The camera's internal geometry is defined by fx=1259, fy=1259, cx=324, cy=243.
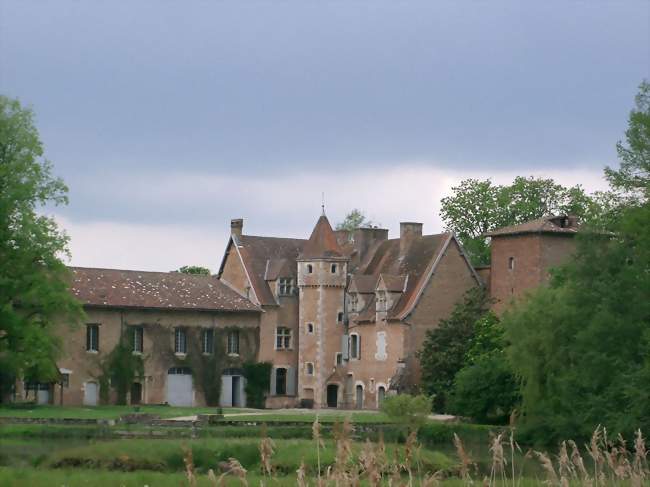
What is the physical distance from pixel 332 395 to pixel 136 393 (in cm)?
983

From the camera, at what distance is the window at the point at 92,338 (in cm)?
5703

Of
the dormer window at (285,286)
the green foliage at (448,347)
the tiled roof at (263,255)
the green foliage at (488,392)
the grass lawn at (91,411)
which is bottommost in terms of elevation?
the grass lawn at (91,411)

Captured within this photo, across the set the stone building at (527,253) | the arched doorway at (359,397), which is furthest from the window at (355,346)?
the stone building at (527,253)

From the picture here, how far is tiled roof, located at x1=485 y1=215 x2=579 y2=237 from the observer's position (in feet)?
184

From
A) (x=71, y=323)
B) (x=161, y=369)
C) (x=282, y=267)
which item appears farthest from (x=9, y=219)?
(x=282, y=267)

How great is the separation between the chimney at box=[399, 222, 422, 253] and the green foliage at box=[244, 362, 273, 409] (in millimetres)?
8857

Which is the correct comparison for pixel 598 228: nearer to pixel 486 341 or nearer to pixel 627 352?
pixel 627 352

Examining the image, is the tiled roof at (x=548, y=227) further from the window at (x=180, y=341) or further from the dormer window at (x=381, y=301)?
the window at (x=180, y=341)

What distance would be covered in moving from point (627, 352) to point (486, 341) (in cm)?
1633

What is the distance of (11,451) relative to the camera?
3444 cm

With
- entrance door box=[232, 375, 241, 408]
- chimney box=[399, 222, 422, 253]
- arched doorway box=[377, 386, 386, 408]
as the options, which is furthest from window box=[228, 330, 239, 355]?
chimney box=[399, 222, 422, 253]

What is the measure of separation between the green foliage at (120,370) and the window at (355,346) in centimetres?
1031

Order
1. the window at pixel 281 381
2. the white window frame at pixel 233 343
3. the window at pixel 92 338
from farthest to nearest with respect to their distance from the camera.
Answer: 1. the window at pixel 281 381
2. the white window frame at pixel 233 343
3. the window at pixel 92 338

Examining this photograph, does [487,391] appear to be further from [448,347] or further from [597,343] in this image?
[597,343]
